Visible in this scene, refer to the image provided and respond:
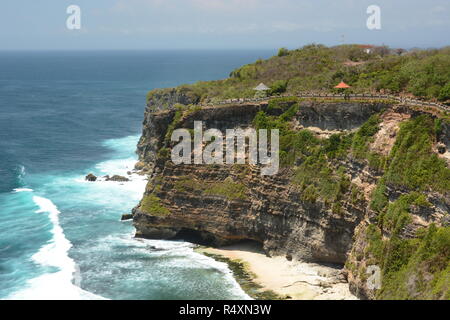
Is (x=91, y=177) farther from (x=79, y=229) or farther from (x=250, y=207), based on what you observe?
(x=250, y=207)

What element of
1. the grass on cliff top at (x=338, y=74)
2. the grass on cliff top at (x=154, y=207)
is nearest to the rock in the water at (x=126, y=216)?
the grass on cliff top at (x=154, y=207)

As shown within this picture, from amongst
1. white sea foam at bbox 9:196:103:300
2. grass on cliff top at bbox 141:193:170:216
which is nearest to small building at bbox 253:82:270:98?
grass on cliff top at bbox 141:193:170:216

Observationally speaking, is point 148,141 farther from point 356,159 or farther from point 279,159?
point 356,159

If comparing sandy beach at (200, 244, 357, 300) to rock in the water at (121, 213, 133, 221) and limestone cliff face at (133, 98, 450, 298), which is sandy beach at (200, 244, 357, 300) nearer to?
limestone cliff face at (133, 98, 450, 298)

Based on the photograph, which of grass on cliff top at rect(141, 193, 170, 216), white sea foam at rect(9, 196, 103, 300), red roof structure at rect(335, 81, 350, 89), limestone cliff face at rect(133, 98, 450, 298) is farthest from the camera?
red roof structure at rect(335, 81, 350, 89)

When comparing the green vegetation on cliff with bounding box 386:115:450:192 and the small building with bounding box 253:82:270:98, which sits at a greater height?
the small building with bounding box 253:82:270:98

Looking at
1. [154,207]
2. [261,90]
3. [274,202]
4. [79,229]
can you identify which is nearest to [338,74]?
[261,90]

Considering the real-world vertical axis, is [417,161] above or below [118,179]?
above
